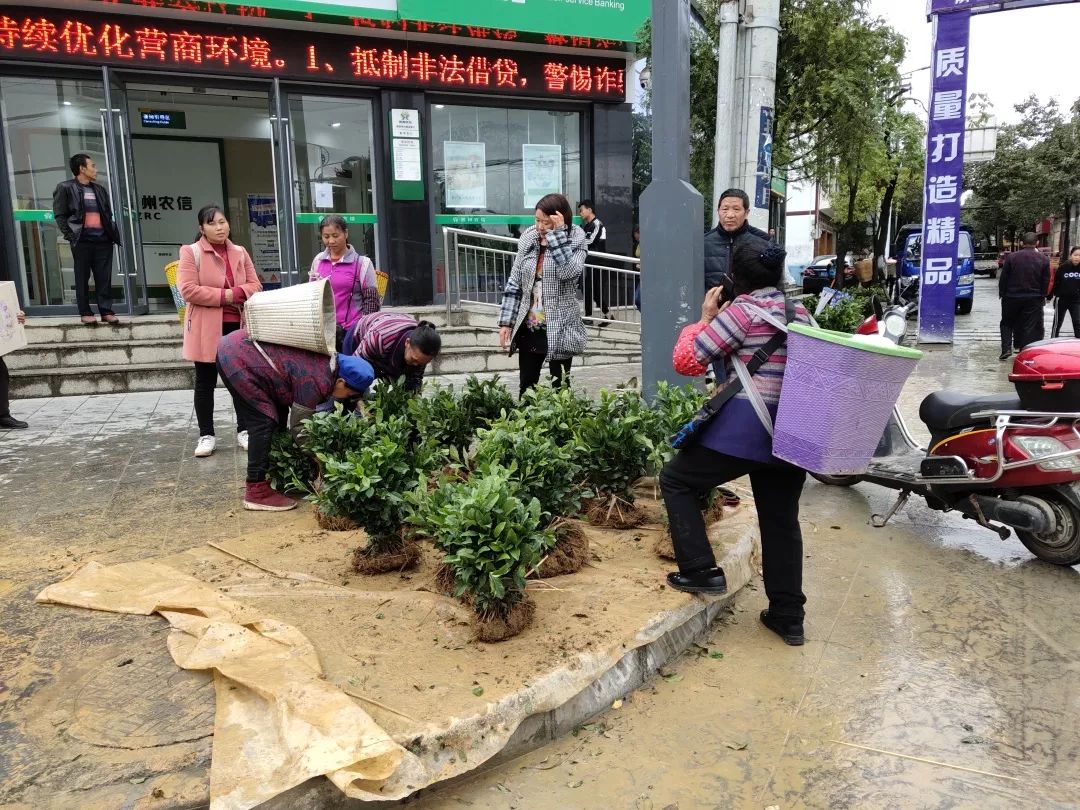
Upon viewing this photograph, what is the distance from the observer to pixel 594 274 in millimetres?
10898

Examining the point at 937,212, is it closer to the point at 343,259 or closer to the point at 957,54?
the point at 957,54

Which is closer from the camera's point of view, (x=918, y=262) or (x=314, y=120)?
(x=314, y=120)

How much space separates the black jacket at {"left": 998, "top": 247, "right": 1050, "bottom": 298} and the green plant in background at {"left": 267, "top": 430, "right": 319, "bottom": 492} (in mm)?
9463

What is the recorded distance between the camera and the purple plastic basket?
2648mm

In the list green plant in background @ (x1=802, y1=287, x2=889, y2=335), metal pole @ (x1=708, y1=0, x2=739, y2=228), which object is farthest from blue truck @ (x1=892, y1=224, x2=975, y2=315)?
metal pole @ (x1=708, y1=0, x2=739, y2=228)

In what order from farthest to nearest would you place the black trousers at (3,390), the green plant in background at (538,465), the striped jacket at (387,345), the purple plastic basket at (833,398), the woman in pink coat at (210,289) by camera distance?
the black trousers at (3,390) < the woman in pink coat at (210,289) < the striped jacket at (387,345) < the green plant in background at (538,465) < the purple plastic basket at (833,398)

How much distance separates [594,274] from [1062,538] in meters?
7.64

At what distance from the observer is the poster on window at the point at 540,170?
11.4 meters

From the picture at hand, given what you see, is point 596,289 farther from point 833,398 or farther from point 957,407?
point 833,398

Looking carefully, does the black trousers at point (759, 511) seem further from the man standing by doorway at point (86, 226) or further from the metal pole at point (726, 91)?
the man standing by doorway at point (86, 226)

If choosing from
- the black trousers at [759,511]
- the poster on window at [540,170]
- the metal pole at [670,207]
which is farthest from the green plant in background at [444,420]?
the poster on window at [540,170]

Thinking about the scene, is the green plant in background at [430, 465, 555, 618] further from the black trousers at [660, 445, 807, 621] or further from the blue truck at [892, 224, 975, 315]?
the blue truck at [892, 224, 975, 315]

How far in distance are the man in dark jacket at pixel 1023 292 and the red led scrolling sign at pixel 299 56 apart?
5.64m

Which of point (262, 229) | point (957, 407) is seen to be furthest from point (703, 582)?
point (262, 229)
